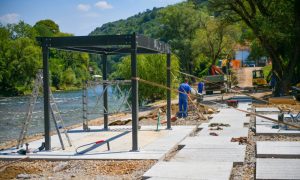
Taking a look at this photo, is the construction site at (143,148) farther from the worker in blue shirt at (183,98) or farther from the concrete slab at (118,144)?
the worker in blue shirt at (183,98)

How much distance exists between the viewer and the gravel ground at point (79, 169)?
8820 mm

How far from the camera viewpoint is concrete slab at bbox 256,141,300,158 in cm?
988

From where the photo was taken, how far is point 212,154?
33.8 feet

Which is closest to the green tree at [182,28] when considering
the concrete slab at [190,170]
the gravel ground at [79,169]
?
the gravel ground at [79,169]

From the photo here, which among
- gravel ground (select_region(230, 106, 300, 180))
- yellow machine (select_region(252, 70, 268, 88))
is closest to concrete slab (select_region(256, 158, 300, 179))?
gravel ground (select_region(230, 106, 300, 180))

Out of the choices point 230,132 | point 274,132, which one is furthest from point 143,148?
point 274,132

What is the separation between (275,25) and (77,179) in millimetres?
22281

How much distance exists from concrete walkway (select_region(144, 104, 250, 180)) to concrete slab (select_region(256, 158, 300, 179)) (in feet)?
1.70

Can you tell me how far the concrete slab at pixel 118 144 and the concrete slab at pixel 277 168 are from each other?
7.78 ft

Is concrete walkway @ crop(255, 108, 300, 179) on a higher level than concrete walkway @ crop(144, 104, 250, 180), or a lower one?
higher

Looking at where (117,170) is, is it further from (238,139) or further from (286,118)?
(286,118)

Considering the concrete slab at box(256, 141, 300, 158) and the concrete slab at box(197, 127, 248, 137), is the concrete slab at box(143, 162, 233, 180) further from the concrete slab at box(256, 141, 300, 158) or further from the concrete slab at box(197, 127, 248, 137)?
the concrete slab at box(197, 127, 248, 137)

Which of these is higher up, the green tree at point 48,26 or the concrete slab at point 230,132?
the green tree at point 48,26

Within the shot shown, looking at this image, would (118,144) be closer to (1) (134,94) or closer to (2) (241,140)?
(1) (134,94)
